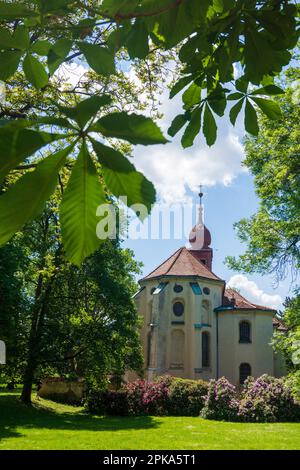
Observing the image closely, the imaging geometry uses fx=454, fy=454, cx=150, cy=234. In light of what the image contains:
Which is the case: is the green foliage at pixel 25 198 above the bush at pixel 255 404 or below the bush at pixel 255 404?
above

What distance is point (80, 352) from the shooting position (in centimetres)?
2178

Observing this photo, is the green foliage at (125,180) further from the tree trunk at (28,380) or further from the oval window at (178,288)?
the oval window at (178,288)

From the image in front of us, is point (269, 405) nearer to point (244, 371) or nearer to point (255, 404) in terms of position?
point (255, 404)

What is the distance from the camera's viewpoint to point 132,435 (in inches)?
522

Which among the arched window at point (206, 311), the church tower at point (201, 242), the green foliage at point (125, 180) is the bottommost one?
the green foliage at point (125, 180)

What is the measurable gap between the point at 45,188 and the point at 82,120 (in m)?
0.13

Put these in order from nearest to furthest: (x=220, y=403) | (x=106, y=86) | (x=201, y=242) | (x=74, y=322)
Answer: (x=106, y=86)
(x=220, y=403)
(x=74, y=322)
(x=201, y=242)

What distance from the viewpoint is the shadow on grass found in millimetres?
14836

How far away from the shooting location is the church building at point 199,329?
32.1m


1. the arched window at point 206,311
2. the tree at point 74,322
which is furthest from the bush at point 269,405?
the arched window at point 206,311

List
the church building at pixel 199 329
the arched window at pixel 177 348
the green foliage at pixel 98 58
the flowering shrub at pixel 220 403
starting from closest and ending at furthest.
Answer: the green foliage at pixel 98 58, the flowering shrub at pixel 220 403, the church building at pixel 199 329, the arched window at pixel 177 348

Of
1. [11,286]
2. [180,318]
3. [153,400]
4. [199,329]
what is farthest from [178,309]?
[11,286]

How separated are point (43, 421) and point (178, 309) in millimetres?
18204

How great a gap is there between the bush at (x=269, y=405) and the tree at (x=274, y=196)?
5204mm
